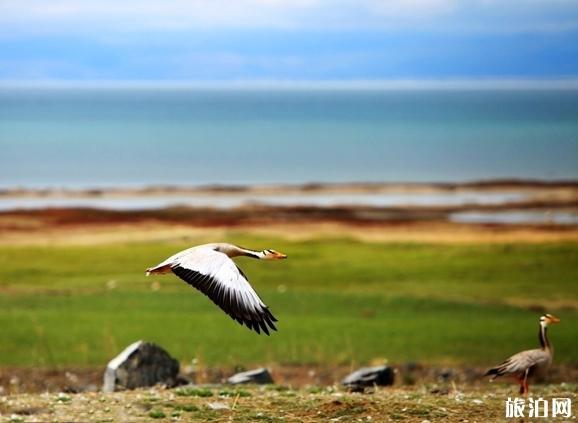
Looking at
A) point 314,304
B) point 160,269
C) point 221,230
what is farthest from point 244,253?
point 221,230

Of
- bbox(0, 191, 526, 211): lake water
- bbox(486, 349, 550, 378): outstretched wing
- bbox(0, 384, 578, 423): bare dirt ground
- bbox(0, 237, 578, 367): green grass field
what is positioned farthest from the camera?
bbox(0, 191, 526, 211): lake water

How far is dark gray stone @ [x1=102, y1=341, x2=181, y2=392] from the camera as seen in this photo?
46.0ft

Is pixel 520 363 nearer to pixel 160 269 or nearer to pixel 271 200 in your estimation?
pixel 160 269

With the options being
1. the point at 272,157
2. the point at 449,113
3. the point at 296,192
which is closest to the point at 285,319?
the point at 296,192

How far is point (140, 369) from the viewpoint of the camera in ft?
46.4

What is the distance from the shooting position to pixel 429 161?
68.1m

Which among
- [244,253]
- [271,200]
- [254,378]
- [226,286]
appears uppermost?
[244,253]

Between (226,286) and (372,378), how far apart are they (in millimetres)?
4281

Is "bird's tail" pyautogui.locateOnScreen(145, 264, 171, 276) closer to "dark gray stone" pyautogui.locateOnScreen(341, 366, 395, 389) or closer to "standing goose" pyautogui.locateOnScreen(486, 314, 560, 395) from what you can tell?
"standing goose" pyautogui.locateOnScreen(486, 314, 560, 395)

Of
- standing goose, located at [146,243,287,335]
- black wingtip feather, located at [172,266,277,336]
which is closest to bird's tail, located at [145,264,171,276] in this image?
standing goose, located at [146,243,287,335]

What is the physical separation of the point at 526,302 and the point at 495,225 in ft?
37.9

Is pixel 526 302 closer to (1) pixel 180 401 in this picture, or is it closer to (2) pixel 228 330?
(2) pixel 228 330

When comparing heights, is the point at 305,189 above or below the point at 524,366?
above

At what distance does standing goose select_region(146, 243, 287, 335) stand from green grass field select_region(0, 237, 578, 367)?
6.74 m
